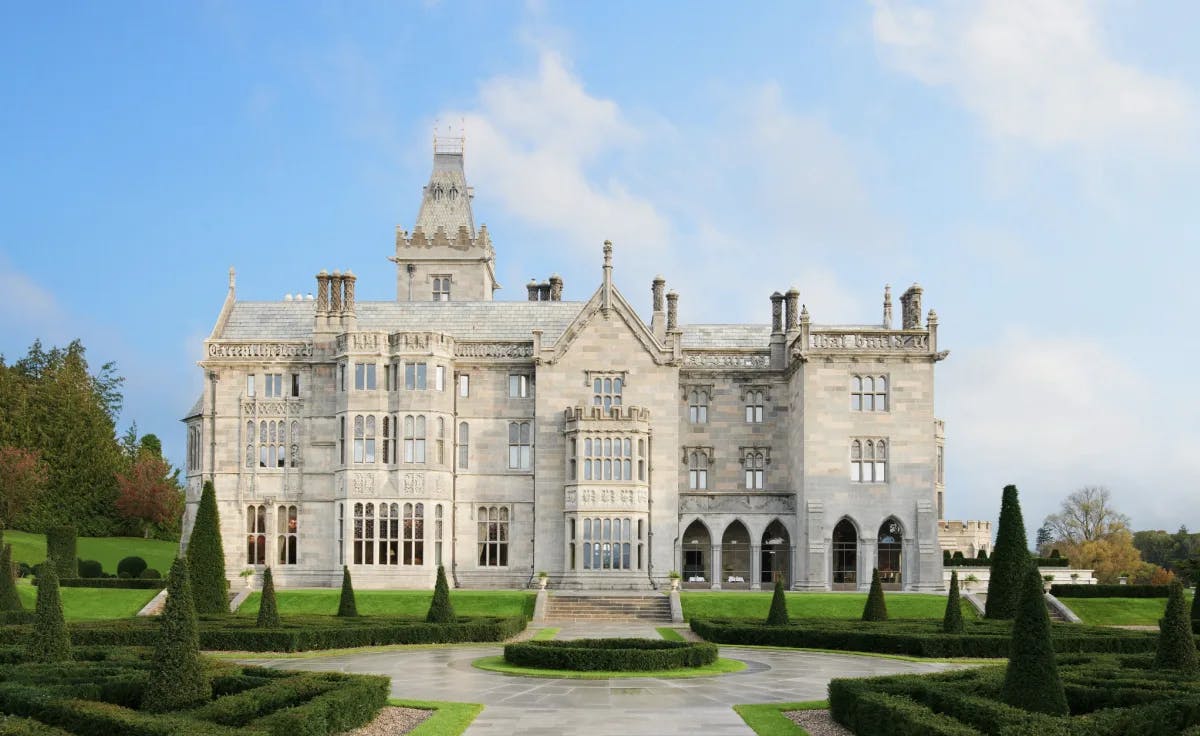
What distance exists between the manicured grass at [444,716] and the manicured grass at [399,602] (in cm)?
2543

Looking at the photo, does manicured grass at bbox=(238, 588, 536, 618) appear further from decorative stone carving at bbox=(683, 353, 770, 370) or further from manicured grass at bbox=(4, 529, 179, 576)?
manicured grass at bbox=(4, 529, 179, 576)

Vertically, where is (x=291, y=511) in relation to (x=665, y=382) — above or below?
below

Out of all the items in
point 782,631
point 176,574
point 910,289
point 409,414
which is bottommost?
point 782,631

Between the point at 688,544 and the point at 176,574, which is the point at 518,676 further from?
the point at 688,544

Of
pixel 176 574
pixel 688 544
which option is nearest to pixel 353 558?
pixel 688 544

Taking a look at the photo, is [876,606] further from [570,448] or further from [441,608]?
[570,448]

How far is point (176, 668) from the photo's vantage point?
21.3 m

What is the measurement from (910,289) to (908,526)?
456 inches

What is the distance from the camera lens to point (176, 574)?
22.2 m

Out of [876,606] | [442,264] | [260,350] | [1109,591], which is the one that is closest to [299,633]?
[876,606]

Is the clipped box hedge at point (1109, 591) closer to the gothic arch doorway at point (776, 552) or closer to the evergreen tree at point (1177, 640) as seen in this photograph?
the gothic arch doorway at point (776, 552)

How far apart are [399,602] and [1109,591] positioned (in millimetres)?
29755

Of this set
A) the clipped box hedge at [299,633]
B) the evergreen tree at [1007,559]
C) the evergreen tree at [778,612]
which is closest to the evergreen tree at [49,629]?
the clipped box hedge at [299,633]

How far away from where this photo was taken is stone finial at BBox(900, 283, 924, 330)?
60938mm
